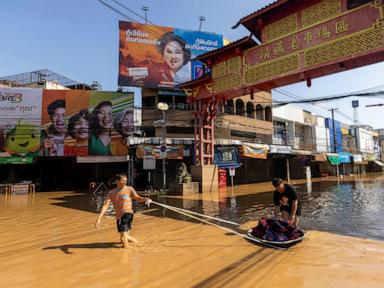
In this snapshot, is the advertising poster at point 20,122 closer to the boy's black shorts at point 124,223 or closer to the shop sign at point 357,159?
the boy's black shorts at point 124,223

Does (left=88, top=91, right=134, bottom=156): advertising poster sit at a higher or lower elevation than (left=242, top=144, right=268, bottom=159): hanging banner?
higher

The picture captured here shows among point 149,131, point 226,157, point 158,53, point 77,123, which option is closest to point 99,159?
point 77,123

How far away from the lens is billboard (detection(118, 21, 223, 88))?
28469mm

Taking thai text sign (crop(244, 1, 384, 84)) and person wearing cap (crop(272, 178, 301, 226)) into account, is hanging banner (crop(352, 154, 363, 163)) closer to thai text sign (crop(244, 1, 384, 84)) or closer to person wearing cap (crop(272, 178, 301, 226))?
thai text sign (crop(244, 1, 384, 84))

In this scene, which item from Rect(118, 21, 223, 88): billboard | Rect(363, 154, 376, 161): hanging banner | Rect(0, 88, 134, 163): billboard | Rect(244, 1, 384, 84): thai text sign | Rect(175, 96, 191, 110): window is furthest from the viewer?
Rect(363, 154, 376, 161): hanging banner

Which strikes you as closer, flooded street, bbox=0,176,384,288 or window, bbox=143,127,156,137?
flooded street, bbox=0,176,384,288

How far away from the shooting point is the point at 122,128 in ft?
83.1

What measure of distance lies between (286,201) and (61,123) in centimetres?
2164

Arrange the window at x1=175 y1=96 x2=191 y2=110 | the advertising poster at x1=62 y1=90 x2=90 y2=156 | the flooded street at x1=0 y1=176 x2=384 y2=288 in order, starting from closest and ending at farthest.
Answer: the flooded street at x1=0 y1=176 x2=384 y2=288 → the advertising poster at x1=62 y1=90 x2=90 y2=156 → the window at x1=175 y1=96 x2=191 y2=110

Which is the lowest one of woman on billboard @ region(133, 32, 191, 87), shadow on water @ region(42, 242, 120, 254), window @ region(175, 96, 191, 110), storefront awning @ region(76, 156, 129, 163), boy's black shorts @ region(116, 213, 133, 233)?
shadow on water @ region(42, 242, 120, 254)

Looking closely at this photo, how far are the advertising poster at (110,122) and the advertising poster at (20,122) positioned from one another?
4.13 meters

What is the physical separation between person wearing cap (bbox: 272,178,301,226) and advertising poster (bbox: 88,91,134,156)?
19.3 metres

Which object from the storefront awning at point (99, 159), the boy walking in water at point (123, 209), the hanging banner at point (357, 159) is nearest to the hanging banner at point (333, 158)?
the hanging banner at point (357, 159)

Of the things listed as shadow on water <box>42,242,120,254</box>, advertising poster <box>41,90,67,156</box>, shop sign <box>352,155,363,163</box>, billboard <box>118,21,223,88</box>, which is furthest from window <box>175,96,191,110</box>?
shop sign <box>352,155,363,163</box>
